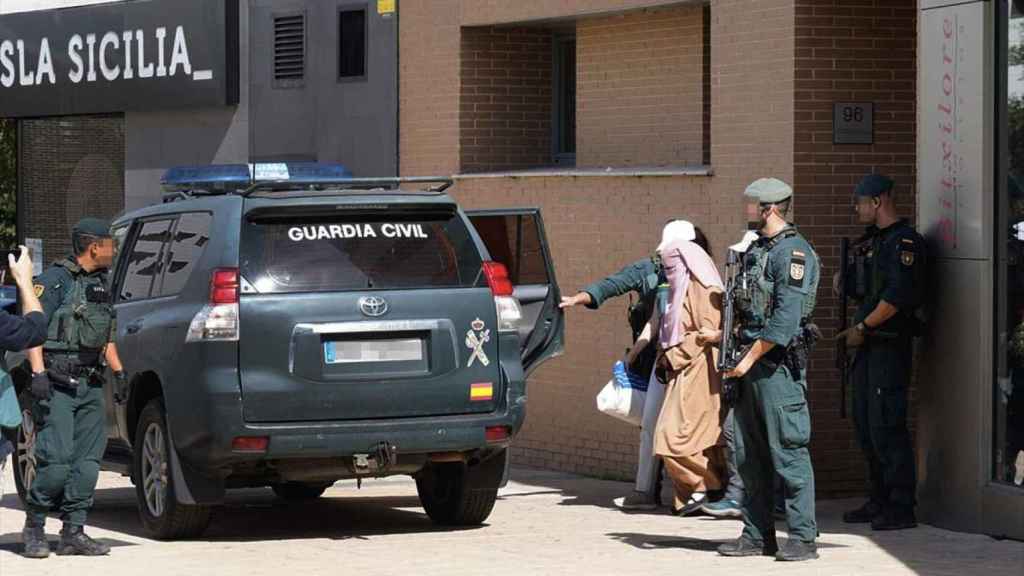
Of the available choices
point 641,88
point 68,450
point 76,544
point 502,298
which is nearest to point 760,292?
point 502,298

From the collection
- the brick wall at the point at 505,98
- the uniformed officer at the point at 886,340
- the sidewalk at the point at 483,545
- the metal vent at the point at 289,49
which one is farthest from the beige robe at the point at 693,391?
the metal vent at the point at 289,49

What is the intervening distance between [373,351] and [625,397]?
8.26ft

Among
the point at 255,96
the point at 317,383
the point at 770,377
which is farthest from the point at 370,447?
the point at 255,96

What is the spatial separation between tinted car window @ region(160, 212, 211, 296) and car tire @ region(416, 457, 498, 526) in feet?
5.84

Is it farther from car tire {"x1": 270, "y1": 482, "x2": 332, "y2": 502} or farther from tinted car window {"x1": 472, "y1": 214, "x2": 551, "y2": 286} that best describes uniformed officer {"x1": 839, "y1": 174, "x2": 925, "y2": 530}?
car tire {"x1": 270, "y1": 482, "x2": 332, "y2": 502}

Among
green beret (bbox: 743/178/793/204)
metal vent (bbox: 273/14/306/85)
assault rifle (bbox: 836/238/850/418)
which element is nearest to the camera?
green beret (bbox: 743/178/793/204)

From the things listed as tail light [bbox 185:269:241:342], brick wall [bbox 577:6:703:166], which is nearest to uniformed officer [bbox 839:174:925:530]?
brick wall [bbox 577:6:703:166]

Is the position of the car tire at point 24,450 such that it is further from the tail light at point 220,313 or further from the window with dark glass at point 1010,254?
the window with dark glass at point 1010,254

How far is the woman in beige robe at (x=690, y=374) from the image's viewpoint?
12562 millimetres

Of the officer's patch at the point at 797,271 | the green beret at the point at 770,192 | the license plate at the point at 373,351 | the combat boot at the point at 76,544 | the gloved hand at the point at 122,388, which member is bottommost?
the combat boot at the point at 76,544

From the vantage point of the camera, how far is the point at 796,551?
10.5 metres

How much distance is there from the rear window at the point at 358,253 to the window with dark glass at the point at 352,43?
6399 mm

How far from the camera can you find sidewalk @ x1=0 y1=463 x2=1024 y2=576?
34.2 feet

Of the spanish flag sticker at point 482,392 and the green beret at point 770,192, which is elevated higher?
the green beret at point 770,192
